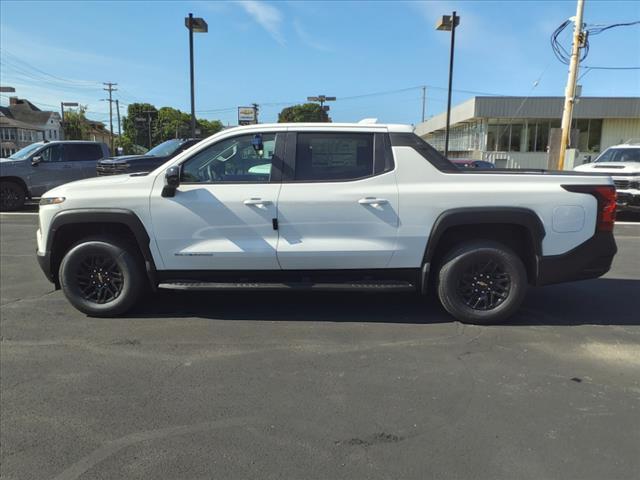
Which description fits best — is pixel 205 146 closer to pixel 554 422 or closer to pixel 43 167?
pixel 554 422

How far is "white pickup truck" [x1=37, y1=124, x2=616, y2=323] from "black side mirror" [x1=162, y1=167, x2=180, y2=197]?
1 centimetres

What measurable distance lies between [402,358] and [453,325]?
100cm

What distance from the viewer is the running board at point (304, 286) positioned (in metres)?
4.73

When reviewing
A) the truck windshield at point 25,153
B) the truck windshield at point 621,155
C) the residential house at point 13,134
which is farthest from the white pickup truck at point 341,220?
the residential house at point 13,134

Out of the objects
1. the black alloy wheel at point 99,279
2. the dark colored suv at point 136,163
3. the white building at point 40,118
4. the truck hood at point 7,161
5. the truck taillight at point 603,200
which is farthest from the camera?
the white building at point 40,118

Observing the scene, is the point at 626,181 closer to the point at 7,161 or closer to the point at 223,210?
the point at 223,210

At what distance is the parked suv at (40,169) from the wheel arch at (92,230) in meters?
10.5

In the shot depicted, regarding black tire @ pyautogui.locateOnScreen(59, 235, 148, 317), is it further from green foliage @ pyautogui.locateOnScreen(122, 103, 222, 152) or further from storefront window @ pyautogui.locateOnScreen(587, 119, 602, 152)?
green foliage @ pyautogui.locateOnScreen(122, 103, 222, 152)

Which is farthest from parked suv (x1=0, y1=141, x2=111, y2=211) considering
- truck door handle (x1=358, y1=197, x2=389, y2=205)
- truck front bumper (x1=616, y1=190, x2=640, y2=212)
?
truck front bumper (x1=616, y1=190, x2=640, y2=212)

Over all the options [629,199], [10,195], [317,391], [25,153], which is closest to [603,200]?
[317,391]

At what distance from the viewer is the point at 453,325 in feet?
16.0

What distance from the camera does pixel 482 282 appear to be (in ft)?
15.8

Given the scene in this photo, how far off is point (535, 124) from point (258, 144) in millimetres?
31011

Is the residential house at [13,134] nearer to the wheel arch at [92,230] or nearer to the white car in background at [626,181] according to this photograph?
the white car in background at [626,181]
